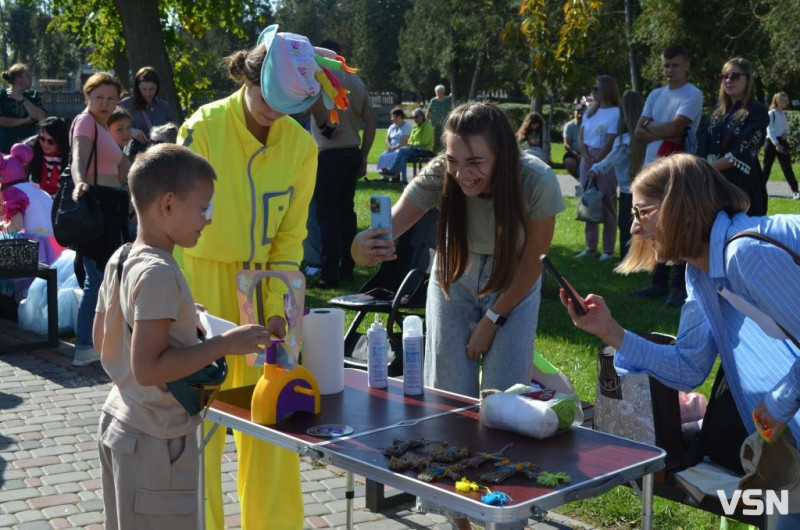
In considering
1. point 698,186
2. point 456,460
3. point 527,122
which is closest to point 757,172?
point 527,122

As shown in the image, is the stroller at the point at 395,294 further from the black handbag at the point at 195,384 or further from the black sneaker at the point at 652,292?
the black sneaker at the point at 652,292

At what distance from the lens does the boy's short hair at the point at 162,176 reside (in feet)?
9.82

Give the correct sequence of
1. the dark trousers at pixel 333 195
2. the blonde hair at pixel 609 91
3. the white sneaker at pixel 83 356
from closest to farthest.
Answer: the white sneaker at pixel 83 356 → the dark trousers at pixel 333 195 → the blonde hair at pixel 609 91

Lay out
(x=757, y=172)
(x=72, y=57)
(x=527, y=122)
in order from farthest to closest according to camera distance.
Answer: (x=72, y=57) < (x=527, y=122) < (x=757, y=172)

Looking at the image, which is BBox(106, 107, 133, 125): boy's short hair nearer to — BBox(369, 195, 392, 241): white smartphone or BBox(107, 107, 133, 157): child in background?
BBox(107, 107, 133, 157): child in background

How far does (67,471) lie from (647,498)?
11.1ft

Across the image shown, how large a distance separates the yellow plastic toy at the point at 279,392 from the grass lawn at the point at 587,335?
6.14ft

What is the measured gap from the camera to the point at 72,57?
91.8 m

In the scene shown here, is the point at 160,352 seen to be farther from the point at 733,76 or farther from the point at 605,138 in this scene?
the point at 605,138

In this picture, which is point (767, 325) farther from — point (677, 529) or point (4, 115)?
point (4, 115)

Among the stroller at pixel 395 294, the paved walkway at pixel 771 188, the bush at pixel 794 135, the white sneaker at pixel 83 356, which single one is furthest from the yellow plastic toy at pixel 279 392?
the bush at pixel 794 135

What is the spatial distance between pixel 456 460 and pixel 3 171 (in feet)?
23.1

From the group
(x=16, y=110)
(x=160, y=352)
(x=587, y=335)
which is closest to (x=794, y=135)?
(x=16, y=110)

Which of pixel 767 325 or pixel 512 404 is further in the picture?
pixel 512 404
